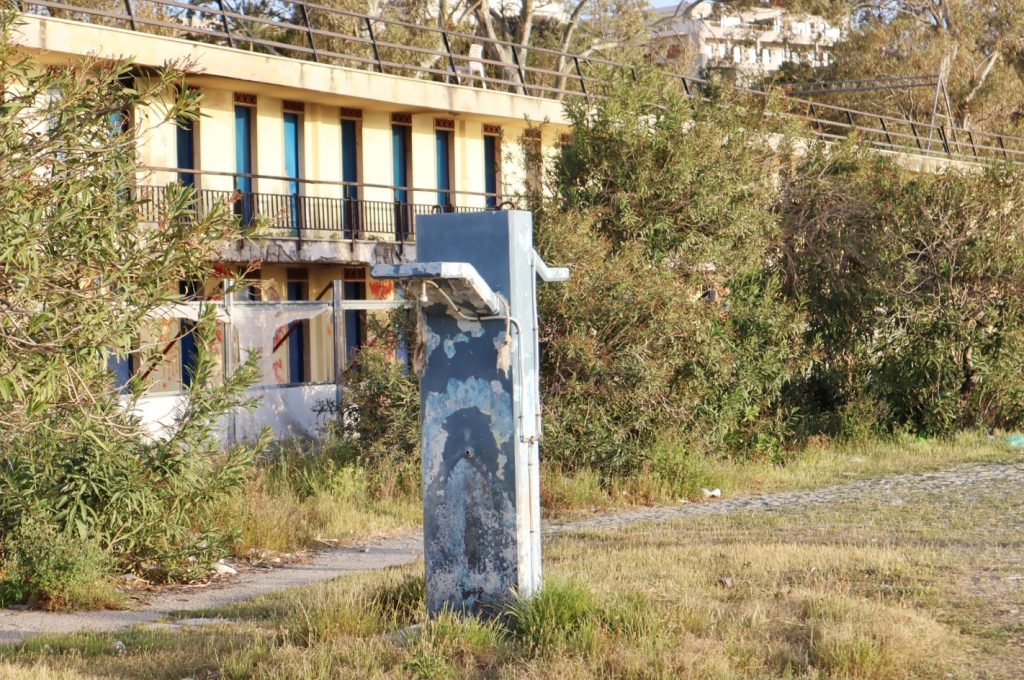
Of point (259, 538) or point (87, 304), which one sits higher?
point (87, 304)

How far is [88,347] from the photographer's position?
23.0 ft

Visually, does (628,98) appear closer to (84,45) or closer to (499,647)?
(84,45)

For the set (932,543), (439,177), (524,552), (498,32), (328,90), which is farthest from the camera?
(498,32)

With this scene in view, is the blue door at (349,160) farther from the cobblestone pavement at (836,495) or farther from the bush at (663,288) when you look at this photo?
the cobblestone pavement at (836,495)

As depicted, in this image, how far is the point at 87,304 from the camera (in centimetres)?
710

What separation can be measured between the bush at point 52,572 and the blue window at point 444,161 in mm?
19606

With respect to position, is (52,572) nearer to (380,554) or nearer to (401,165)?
(380,554)

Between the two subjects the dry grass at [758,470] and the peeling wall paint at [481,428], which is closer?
the peeling wall paint at [481,428]

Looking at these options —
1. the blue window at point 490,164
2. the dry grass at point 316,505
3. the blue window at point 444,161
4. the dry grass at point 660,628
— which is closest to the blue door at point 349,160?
the blue window at point 444,161

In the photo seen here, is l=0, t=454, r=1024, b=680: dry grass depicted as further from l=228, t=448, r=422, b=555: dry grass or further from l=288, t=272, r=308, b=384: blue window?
l=288, t=272, r=308, b=384: blue window

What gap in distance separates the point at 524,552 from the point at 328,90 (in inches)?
747

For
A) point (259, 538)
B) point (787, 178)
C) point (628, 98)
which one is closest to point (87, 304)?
point (259, 538)

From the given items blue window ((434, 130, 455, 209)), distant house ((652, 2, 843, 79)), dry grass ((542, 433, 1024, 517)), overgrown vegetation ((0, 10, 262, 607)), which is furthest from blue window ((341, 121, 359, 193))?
distant house ((652, 2, 843, 79))

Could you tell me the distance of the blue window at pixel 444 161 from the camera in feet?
96.1
